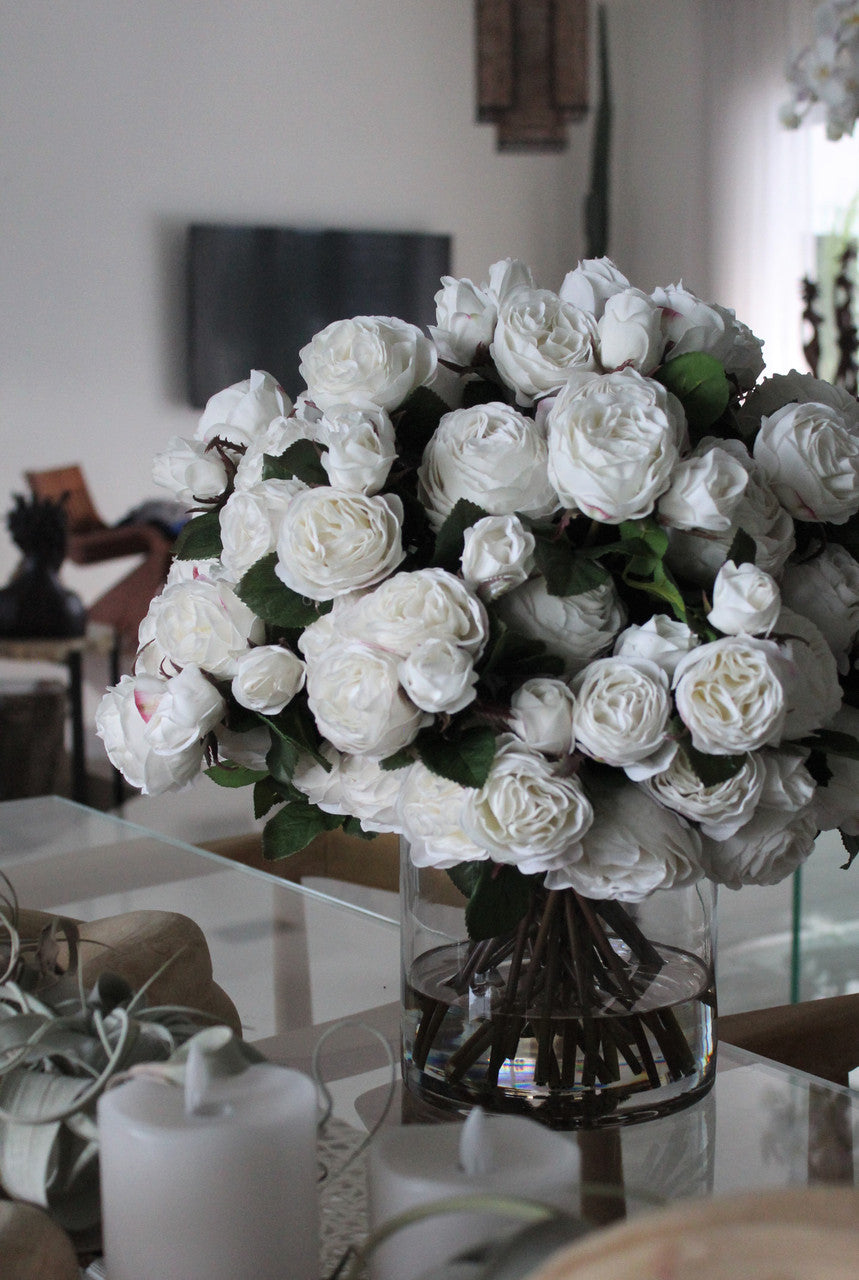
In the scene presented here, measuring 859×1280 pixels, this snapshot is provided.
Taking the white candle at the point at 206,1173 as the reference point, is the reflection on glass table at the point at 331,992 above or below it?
below

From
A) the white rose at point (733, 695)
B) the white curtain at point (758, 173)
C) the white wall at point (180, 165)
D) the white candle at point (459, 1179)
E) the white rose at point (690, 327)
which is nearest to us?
the white candle at point (459, 1179)

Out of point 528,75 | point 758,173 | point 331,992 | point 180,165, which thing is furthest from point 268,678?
point 758,173

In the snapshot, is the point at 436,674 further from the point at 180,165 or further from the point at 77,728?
the point at 180,165

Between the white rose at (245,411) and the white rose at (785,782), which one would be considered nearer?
the white rose at (785,782)

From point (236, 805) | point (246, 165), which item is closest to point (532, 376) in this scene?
point (236, 805)

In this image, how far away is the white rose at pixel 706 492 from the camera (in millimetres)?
561

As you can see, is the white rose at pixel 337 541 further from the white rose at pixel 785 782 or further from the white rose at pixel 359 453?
the white rose at pixel 785 782

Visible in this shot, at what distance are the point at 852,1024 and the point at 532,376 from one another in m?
0.59

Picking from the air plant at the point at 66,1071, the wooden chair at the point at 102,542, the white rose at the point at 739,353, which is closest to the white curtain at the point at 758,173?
the wooden chair at the point at 102,542

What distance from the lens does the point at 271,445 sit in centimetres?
65

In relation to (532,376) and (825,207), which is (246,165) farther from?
(532,376)

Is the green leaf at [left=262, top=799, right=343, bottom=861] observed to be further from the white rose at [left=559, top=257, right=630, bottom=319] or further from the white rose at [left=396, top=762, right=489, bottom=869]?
the white rose at [left=559, top=257, right=630, bottom=319]

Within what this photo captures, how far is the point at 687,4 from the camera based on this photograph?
5.30 m

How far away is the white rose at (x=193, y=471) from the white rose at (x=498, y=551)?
6.7 inches
